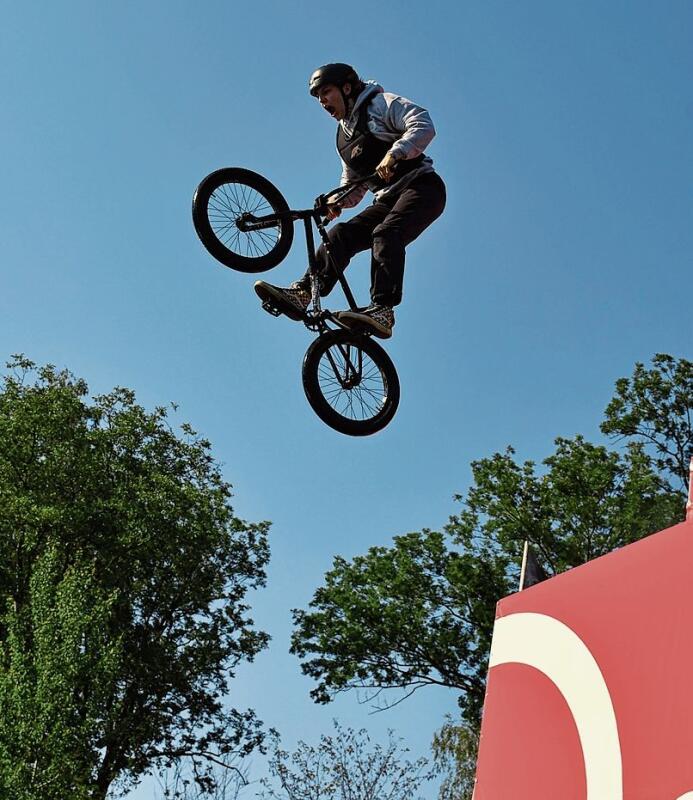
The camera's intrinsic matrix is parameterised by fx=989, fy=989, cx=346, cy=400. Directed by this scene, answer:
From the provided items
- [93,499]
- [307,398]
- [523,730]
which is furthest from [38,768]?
[523,730]

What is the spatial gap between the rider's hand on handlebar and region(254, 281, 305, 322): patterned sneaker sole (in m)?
1.04

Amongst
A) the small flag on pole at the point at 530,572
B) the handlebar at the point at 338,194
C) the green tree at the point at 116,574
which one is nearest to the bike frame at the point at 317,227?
the handlebar at the point at 338,194

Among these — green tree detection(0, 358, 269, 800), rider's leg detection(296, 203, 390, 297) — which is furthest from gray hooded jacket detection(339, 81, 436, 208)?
green tree detection(0, 358, 269, 800)

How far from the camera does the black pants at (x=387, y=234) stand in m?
6.38

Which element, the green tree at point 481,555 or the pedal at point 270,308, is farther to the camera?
the green tree at point 481,555

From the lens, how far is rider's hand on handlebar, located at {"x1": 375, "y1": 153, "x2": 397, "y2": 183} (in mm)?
6105

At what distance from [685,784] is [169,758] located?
84.9 ft

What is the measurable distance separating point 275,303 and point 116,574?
72.5 ft

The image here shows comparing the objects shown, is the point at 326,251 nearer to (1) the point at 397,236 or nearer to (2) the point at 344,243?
(2) the point at 344,243

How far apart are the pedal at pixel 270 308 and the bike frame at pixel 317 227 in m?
0.20

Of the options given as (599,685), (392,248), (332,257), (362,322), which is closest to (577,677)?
(599,685)

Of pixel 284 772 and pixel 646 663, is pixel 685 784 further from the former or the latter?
pixel 284 772

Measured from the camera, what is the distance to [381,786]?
23.6m

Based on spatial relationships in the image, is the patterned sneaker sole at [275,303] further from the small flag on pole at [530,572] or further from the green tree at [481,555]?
the green tree at [481,555]
